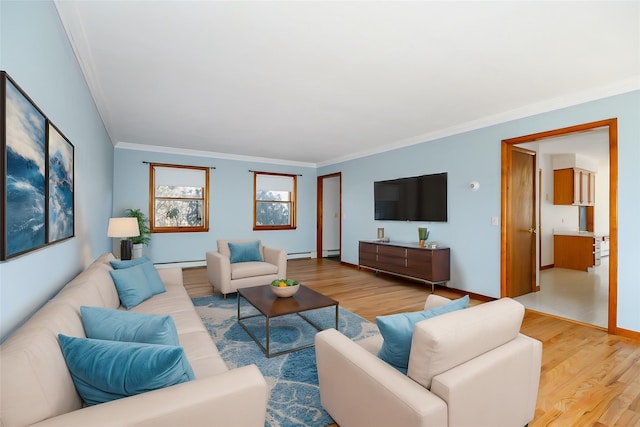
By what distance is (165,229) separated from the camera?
6.16 m

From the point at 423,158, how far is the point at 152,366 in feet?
16.1

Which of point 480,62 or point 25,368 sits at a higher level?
point 480,62

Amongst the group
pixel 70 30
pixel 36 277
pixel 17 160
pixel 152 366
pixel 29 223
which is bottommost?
pixel 152 366

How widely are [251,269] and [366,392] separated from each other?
3.14 meters

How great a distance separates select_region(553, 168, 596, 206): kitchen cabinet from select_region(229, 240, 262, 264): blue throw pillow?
21.2 feet

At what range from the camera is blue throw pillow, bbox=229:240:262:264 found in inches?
179

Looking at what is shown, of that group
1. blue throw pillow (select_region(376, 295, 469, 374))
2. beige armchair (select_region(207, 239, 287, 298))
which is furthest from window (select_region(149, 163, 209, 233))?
blue throw pillow (select_region(376, 295, 469, 374))

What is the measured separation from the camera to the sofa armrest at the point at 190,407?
956 millimetres

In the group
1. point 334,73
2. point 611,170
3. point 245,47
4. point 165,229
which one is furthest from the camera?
point 165,229

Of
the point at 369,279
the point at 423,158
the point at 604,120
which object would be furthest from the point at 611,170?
the point at 369,279

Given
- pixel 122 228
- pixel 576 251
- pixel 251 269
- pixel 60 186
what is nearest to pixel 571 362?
pixel 251 269

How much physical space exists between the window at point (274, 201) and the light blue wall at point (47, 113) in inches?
160

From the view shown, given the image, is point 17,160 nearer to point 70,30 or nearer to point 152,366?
point 152,366

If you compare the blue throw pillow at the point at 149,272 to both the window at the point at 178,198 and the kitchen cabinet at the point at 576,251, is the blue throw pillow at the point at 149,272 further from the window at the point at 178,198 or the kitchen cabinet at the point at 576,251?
the kitchen cabinet at the point at 576,251
